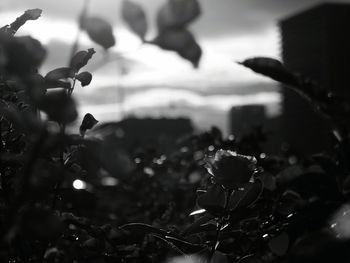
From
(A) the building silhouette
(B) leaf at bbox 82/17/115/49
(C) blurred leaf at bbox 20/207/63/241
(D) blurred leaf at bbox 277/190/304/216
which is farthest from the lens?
(A) the building silhouette

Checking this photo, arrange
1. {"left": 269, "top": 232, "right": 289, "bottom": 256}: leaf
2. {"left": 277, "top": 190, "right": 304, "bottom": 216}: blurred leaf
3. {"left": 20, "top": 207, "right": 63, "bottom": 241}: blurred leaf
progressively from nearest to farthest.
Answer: {"left": 20, "top": 207, "right": 63, "bottom": 241}: blurred leaf → {"left": 269, "top": 232, "right": 289, "bottom": 256}: leaf → {"left": 277, "top": 190, "right": 304, "bottom": 216}: blurred leaf

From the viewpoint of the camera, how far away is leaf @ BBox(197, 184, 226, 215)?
125cm

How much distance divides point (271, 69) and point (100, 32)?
33 centimetres

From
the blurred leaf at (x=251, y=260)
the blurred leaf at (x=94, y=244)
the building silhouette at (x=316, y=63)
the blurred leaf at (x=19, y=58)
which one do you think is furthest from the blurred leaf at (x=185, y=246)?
the building silhouette at (x=316, y=63)

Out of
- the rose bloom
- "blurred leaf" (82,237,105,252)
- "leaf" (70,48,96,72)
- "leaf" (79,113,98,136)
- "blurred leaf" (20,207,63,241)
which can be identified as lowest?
"blurred leaf" (82,237,105,252)

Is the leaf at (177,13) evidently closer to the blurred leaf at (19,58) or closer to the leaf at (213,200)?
the blurred leaf at (19,58)

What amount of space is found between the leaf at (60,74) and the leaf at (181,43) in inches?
16.2

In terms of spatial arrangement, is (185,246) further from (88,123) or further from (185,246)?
(88,123)

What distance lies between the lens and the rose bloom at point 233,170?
1209 mm

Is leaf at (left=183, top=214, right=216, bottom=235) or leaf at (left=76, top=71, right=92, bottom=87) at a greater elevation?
leaf at (left=76, top=71, right=92, bottom=87)

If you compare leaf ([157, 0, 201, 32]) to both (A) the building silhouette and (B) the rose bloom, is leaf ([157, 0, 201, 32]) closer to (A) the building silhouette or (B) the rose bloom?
A: (B) the rose bloom

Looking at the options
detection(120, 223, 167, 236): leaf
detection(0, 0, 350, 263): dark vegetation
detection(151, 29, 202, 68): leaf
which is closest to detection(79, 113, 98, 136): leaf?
detection(0, 0, 350, 263): dark vegetation

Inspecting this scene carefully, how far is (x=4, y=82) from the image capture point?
1474 mm

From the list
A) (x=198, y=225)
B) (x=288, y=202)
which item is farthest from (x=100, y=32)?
(x=288, y=202)
